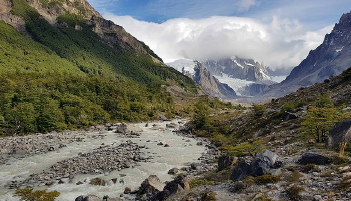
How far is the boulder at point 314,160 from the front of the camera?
2473cm

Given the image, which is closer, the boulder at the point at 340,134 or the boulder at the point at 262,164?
the boulder at the point at 262,164

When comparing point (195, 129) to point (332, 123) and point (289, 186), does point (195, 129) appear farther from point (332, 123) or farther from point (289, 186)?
point (289, 186)

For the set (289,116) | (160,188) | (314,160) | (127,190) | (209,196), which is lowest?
(127,190)

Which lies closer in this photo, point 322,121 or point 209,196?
point 209,196

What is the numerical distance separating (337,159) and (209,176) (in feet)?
47.9

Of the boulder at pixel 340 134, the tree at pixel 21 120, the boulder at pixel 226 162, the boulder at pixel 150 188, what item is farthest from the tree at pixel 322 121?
the tree at pixel 21 120

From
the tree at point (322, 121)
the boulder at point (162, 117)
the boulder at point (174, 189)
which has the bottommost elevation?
the boulder at point (174, 189)

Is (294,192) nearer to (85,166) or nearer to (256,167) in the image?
(256,167)

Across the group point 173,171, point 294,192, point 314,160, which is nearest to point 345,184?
point 294,192

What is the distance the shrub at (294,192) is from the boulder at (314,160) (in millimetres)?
7007

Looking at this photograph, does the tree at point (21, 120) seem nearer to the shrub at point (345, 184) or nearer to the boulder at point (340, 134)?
the boulder at point (340, 134)

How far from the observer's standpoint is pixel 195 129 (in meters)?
104

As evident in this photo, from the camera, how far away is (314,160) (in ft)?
83.9

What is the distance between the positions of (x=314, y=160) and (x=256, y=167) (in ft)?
18.6
